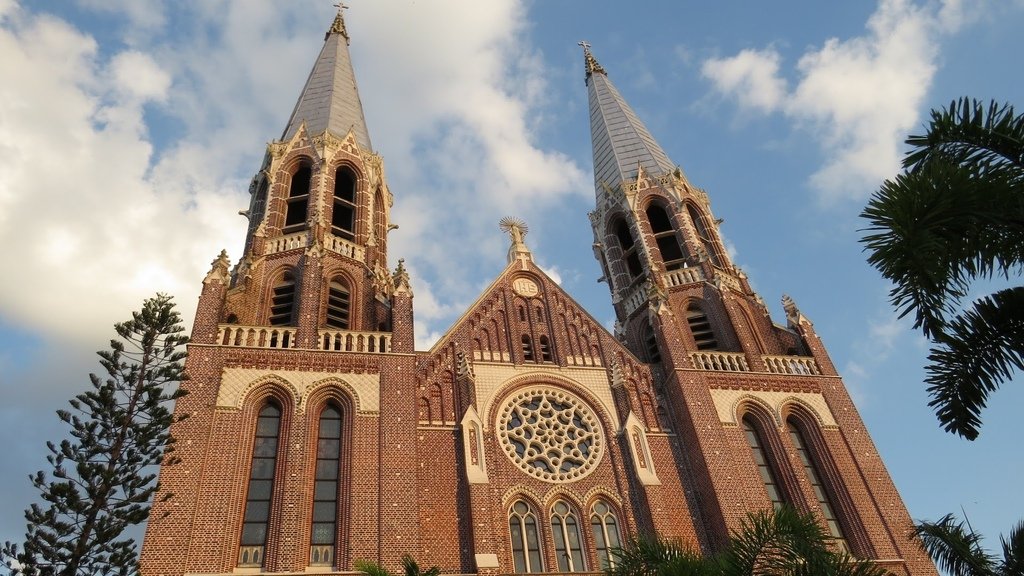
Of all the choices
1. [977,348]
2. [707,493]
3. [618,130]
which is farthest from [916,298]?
[618,130]

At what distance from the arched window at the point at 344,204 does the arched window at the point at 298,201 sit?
118 cm

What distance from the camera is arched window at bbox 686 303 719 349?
28.6 m

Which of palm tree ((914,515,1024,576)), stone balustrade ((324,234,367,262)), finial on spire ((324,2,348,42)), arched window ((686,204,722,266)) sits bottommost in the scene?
palm tree ((914,515,1024,576))

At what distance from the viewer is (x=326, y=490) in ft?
64.8

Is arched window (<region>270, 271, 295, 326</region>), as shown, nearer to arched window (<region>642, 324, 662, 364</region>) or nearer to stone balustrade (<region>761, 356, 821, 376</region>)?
arched window (<region>642, 324, 662, 364</region>)

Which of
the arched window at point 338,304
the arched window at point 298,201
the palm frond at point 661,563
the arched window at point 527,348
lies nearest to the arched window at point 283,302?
the arched window at point 338,304

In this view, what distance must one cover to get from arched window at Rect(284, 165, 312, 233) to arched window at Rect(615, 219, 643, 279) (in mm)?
13827

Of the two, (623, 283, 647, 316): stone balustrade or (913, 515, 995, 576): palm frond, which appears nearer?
(913, 515, 995, 576): palm frond

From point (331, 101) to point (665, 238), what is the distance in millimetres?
17181

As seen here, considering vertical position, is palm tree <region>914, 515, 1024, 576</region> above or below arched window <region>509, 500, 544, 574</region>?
below

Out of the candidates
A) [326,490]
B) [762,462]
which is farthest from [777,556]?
[762,462]

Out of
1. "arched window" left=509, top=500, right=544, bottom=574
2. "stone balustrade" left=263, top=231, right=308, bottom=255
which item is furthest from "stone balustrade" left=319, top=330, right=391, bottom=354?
"arched window" left=509, top=500, right=544, bottom=574

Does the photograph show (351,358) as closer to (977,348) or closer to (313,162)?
(313,162)

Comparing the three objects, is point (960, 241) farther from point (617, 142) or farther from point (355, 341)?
point (617, 142)
